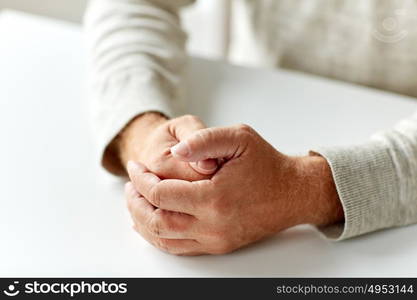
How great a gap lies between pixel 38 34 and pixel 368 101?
579mm

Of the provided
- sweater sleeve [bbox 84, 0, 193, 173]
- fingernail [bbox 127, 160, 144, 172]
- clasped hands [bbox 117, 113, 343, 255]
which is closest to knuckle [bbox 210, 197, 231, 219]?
clasped hands [bbox 117, 113, 343, 255]

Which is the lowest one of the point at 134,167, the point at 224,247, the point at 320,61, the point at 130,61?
the point at 224,247

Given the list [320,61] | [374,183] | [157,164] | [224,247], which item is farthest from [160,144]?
[320,61]

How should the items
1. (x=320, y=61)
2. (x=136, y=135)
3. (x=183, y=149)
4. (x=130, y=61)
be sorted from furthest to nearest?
(x=320, y=61) → (x=130, y=61) → (x=136, y=135) → (x=183, y=149)

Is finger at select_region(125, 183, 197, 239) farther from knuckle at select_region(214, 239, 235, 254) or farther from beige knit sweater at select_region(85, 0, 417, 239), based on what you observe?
beige knit sweater at select_region(85, 0, 417, 239)

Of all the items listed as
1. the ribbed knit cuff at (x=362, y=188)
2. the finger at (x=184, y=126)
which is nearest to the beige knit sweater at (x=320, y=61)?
the ribbed knit cuff at (x=362, y=188)

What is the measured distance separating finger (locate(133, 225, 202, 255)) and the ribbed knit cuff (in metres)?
0.16

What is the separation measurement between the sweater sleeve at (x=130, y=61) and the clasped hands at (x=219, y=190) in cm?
12

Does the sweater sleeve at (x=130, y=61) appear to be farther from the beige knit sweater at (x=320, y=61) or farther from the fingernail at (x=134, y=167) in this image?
the fingernail at (x=134, y=167)

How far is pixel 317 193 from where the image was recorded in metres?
0.82

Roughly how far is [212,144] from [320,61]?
58 centimetres

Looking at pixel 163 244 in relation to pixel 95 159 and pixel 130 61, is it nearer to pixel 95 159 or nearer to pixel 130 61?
pixel 95 159

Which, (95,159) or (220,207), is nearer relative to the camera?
(220,207)

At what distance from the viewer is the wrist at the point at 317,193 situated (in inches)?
32.2
